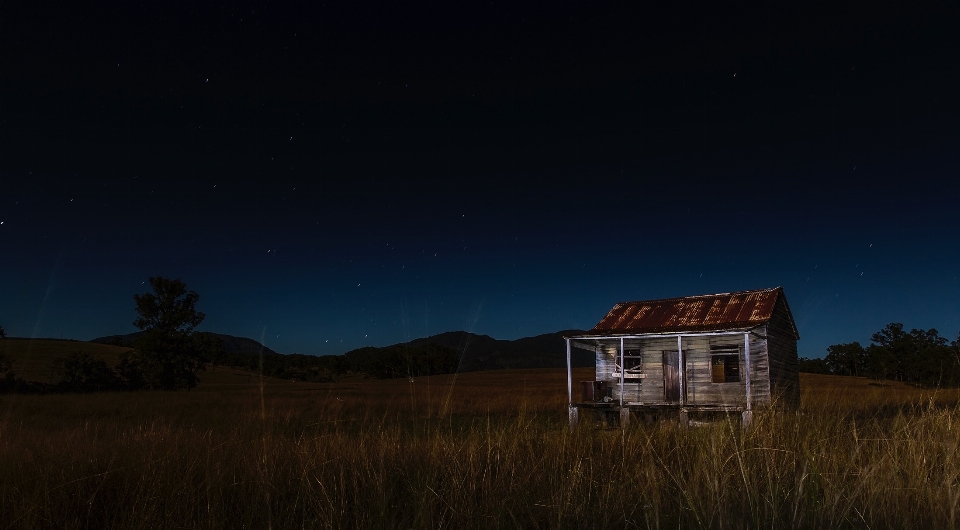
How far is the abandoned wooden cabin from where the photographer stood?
739 inches

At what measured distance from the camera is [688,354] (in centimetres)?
2038

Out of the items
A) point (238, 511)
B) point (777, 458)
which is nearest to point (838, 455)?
point (777, 458)

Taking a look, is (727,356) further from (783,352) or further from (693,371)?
(783,352)

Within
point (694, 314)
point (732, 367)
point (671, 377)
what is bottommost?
point (671, 377)

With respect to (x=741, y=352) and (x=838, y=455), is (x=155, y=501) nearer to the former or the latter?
(x=838, y=455)

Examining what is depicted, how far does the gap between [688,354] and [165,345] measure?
35.2 m

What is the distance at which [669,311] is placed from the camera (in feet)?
68.7

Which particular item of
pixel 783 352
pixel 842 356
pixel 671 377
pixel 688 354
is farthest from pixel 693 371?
pixel 842 356

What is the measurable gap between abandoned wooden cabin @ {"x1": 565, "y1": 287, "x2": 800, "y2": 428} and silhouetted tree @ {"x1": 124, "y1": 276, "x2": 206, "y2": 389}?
3041cm

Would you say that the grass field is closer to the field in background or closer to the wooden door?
the wooden door

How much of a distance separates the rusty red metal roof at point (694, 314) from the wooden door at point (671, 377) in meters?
1.50

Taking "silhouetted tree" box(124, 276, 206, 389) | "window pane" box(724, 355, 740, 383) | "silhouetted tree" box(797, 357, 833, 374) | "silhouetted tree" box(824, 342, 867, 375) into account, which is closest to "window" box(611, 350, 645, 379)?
"window pane" box(724, 355, 740, 383)

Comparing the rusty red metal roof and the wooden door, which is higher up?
the rusty red metal roof

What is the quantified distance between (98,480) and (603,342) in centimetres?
1908
